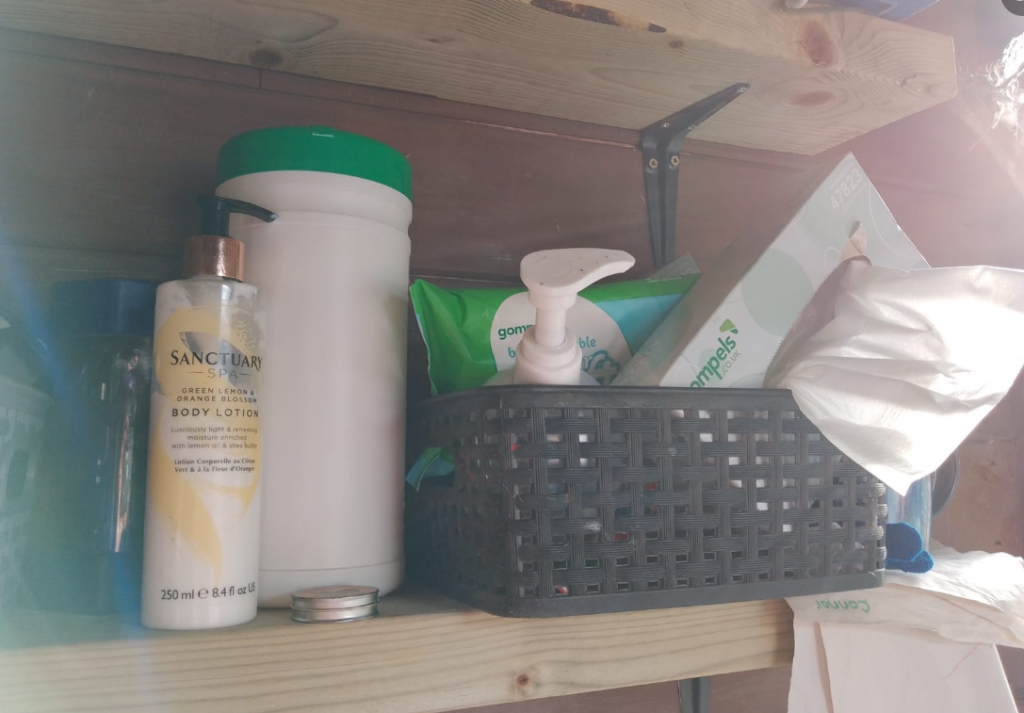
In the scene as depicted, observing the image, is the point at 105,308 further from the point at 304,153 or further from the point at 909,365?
the point at 909,365

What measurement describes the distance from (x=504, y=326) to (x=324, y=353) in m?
0.12

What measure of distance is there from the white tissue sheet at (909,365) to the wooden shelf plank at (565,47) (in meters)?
0.19

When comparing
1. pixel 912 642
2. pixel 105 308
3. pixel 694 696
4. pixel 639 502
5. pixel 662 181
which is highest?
pixel 662 181

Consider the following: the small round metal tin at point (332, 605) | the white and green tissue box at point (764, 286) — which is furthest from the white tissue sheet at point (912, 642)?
the small round metal tin at point (332, 605)

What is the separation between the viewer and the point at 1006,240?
87cm

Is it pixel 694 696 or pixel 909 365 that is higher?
pixel 909 365

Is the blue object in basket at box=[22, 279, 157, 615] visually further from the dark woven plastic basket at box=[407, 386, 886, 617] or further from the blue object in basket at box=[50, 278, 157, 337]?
the dark woven plastic basket at box=[407, 386, 886, 617]

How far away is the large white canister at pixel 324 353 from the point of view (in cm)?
41

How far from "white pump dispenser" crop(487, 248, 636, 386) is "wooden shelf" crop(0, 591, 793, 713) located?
5.3 inches

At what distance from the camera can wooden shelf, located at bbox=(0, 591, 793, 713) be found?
1.07 ft

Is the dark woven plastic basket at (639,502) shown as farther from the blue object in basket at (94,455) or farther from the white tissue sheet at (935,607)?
the blue object in basket at (94,455)

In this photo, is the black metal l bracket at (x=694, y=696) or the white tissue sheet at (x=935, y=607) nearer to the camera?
the white tissue sheet at (x=935, y=607)

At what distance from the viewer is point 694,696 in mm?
666

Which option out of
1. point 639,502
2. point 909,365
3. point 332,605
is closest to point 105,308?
point 332,605
